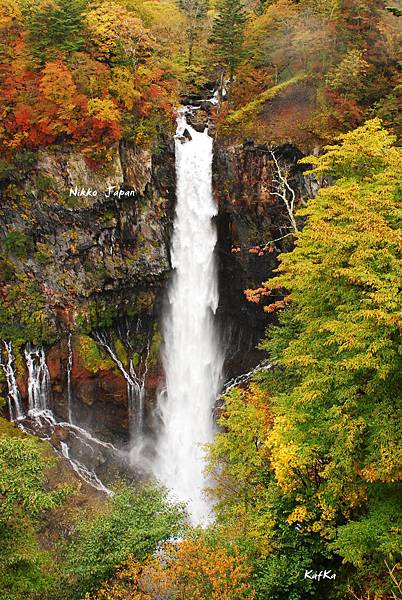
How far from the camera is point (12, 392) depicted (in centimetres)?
2066

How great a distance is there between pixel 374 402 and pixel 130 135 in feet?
51.6

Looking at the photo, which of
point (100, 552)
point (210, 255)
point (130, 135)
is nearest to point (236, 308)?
point (210, 255)

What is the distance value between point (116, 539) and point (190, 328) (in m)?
12.6

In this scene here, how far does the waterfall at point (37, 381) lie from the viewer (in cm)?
2097

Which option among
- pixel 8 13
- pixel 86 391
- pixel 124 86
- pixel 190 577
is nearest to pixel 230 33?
pixel 124 86

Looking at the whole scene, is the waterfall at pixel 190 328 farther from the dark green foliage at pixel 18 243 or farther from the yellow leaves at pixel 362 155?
the yellow leaves at pixel 362 155

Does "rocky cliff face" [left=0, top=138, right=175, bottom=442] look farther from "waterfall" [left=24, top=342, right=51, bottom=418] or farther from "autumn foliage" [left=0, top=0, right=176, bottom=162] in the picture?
"autumn foliage" [left=0, top=0, right=176, bottom=162]

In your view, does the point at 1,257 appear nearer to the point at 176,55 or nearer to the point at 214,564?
the point at 176,55

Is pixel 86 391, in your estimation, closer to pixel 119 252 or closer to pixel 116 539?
pixel 119 252

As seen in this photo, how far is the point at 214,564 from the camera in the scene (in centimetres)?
934

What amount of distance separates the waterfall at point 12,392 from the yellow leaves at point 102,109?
35.7 ft

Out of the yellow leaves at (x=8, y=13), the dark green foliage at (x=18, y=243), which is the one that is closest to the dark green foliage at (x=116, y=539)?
the dark green foliage at (x=18, y=243)

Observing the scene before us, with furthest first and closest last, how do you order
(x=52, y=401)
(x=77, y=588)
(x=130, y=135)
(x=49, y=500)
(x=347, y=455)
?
1. (x=52, y=401)
2. (x=130, y=135)
3. (x=77, y=588)
4. (x=49, y=500)
5. (x=347, y=455)

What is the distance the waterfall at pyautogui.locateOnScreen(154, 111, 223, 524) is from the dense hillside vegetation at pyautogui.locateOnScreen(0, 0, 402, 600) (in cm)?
189
